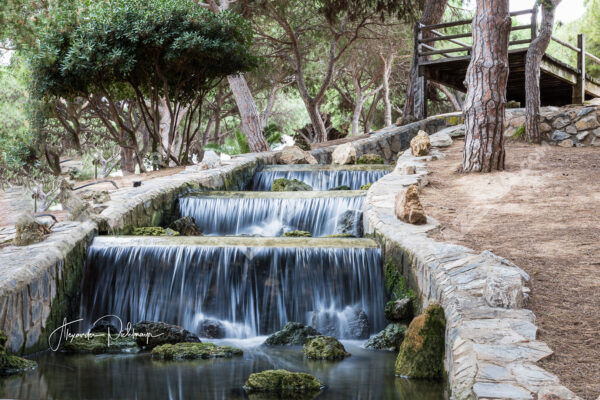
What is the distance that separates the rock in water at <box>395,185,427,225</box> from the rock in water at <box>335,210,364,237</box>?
190cm

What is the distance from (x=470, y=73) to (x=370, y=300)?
5.65 m

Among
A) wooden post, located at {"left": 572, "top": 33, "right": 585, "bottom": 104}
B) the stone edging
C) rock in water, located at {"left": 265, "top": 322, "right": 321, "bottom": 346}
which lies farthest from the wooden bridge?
rock in water, located at {"left": 265, "top": 322, "right": 321, "bottom": 346}

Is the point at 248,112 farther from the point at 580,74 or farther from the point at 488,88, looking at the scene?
the point at 580,74

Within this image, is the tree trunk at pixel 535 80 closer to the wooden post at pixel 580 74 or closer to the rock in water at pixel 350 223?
the wooden post at pixel 580 74

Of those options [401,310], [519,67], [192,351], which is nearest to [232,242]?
[192,351]

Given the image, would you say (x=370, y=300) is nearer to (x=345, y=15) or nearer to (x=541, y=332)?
(x=541, y=332)

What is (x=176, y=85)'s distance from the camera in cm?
1498

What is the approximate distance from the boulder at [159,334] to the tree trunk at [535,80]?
1036cm

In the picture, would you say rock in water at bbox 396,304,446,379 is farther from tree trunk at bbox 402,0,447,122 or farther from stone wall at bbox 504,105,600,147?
tree trunk at bbox 402,0,447,122

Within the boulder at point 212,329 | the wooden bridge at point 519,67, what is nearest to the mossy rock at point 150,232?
the boulder at point 212,329

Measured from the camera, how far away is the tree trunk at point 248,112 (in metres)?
17.4

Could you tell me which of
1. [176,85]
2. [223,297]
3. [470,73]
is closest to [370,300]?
[223,297]

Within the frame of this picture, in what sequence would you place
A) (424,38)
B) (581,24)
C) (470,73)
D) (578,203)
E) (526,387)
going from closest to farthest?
(526,387), (578,203), (470,73), (424,38), (581,24)

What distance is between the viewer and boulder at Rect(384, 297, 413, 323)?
20.8 ft
